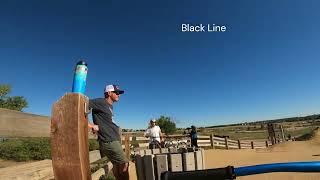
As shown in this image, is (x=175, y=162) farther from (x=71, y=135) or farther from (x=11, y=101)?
(x=11, y=101)

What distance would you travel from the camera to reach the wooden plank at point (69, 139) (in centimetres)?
271

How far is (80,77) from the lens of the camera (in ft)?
9.48

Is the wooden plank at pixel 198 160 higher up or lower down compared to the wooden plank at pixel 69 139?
lower down

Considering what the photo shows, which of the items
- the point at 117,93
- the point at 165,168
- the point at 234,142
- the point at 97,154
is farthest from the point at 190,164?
the point at 234,142

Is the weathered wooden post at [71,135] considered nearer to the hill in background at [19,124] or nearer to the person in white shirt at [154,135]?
the hill in background at [19,124]

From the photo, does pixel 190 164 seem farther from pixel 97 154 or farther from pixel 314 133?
pixel 314 133

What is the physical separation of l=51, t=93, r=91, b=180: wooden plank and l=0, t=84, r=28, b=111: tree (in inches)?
2485

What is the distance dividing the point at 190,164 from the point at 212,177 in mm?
1551

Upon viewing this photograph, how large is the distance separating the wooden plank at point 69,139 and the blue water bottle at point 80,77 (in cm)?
8

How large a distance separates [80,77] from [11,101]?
72655 mm

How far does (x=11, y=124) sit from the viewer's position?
11.5 ft

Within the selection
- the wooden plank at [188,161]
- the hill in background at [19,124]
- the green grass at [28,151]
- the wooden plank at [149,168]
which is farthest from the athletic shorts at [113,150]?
the green grass at [28,151]

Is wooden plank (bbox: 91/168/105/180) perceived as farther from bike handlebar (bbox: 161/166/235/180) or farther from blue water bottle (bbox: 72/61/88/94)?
bike handlebar (bbox: 161/166/235/180)

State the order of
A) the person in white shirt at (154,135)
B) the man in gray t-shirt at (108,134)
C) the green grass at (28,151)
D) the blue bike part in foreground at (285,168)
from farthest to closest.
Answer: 1. the person in white shirt at (154,135)
2. the green grass at (28,151)
3. the man in gray t-shirt at (108,134)
4. the blue bike part in foreground at (285,168)
